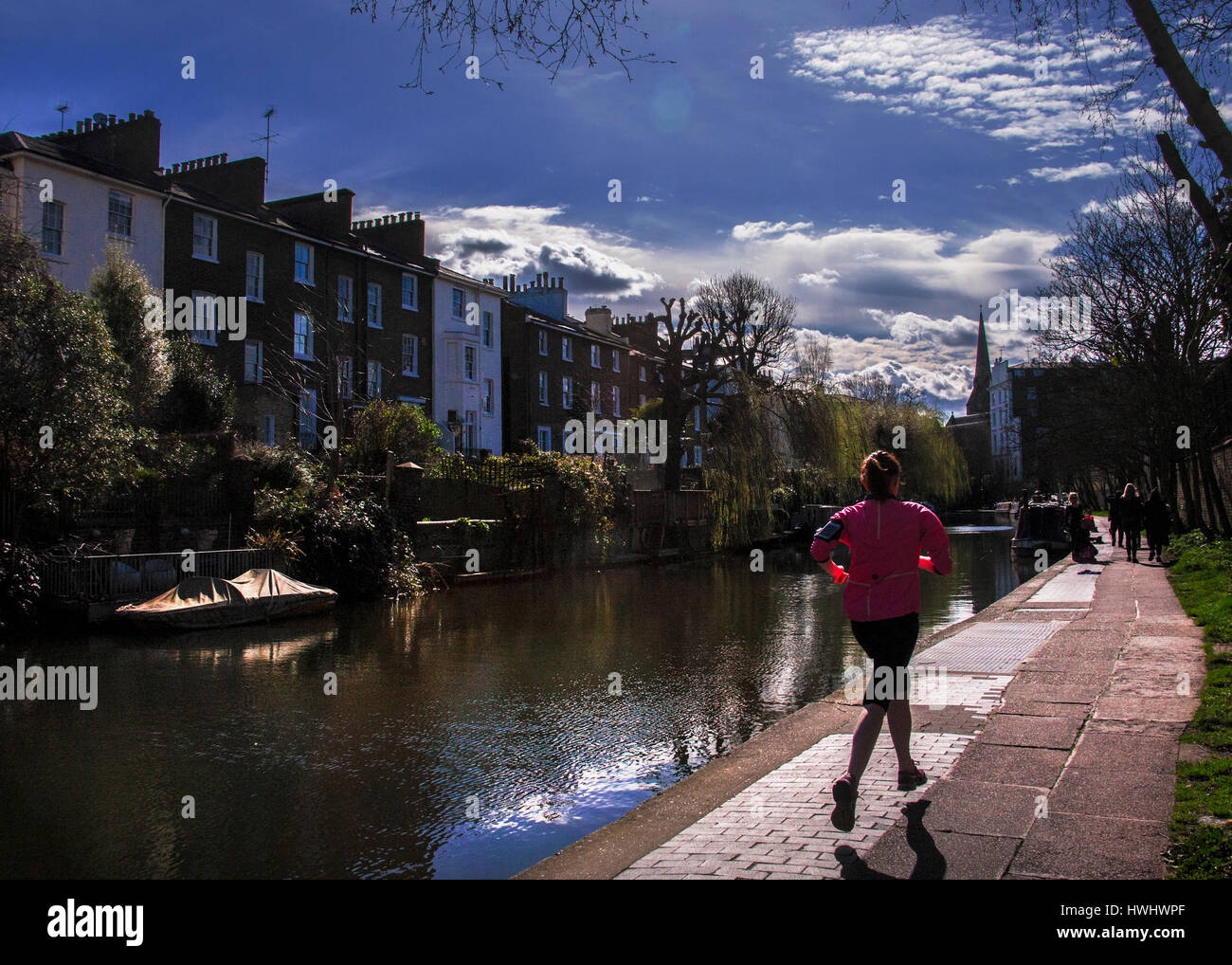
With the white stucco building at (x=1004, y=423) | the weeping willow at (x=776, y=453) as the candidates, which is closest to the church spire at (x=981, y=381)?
the white stucco building at (x=1004, y=423)

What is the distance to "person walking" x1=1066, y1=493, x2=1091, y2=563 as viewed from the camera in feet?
74.2

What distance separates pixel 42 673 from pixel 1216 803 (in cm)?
1091

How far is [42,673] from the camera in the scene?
32.7ft

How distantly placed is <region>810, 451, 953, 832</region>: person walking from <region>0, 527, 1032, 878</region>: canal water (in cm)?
184

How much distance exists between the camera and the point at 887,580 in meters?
4.61

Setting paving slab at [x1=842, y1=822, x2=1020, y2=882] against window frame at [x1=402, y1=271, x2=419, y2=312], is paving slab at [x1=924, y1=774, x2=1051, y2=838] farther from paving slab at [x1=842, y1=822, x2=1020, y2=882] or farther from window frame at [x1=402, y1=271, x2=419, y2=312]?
window frame at [x1=402, y1=271, x2=419, y2=312]

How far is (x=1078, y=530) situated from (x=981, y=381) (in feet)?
441

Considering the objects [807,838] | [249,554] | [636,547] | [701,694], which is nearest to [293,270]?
[636,547]

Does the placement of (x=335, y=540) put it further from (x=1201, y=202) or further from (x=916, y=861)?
(x=1201, y=202)

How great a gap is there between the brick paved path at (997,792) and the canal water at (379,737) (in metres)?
1.17

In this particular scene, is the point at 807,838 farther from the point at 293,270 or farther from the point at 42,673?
the point at 293,270

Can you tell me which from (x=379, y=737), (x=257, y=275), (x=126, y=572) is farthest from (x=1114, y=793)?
(x=257, y=275)

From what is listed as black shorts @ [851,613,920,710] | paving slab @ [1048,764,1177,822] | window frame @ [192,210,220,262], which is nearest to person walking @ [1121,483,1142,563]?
paving slab @ [1048,764,1177,822]

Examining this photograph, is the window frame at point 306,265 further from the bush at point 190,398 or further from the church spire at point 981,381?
the church spire at point 981,381
